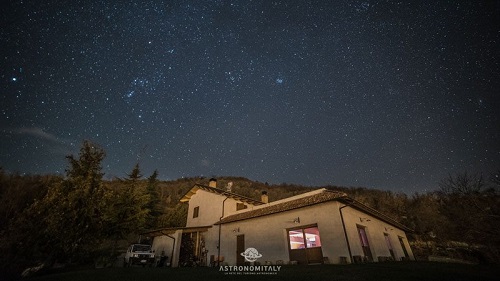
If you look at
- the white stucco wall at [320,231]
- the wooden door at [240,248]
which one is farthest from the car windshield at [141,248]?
the wooden door at [240,248]

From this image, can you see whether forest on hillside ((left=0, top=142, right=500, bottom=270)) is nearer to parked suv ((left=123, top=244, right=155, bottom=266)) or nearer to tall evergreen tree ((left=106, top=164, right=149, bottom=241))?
tall evergreen tree ((left=106, top=164, right=149, bottom=241))

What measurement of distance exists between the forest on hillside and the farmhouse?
5789mm

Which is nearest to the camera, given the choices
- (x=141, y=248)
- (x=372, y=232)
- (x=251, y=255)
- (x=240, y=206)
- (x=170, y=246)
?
(x=372, y=232)

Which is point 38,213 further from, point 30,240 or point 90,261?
point 90,261

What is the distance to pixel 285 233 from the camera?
647 inches

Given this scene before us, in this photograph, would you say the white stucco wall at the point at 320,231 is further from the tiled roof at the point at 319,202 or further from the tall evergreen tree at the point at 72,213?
the tall evergreen tree at the point at 72,213

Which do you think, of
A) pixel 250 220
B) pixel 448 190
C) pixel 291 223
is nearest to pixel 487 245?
pixel 448 190

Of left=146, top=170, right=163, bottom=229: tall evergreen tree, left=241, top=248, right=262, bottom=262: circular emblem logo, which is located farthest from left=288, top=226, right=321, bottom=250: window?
left=146, top=170, right=163, bottom=229: tall evergreen tree

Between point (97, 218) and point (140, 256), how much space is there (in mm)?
6074

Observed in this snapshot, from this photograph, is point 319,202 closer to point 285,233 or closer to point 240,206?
point 285,233

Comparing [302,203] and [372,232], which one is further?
[372,232]

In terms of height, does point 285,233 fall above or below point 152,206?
below

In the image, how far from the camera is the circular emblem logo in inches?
688

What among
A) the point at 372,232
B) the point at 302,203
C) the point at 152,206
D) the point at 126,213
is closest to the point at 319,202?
the point at 302,203
